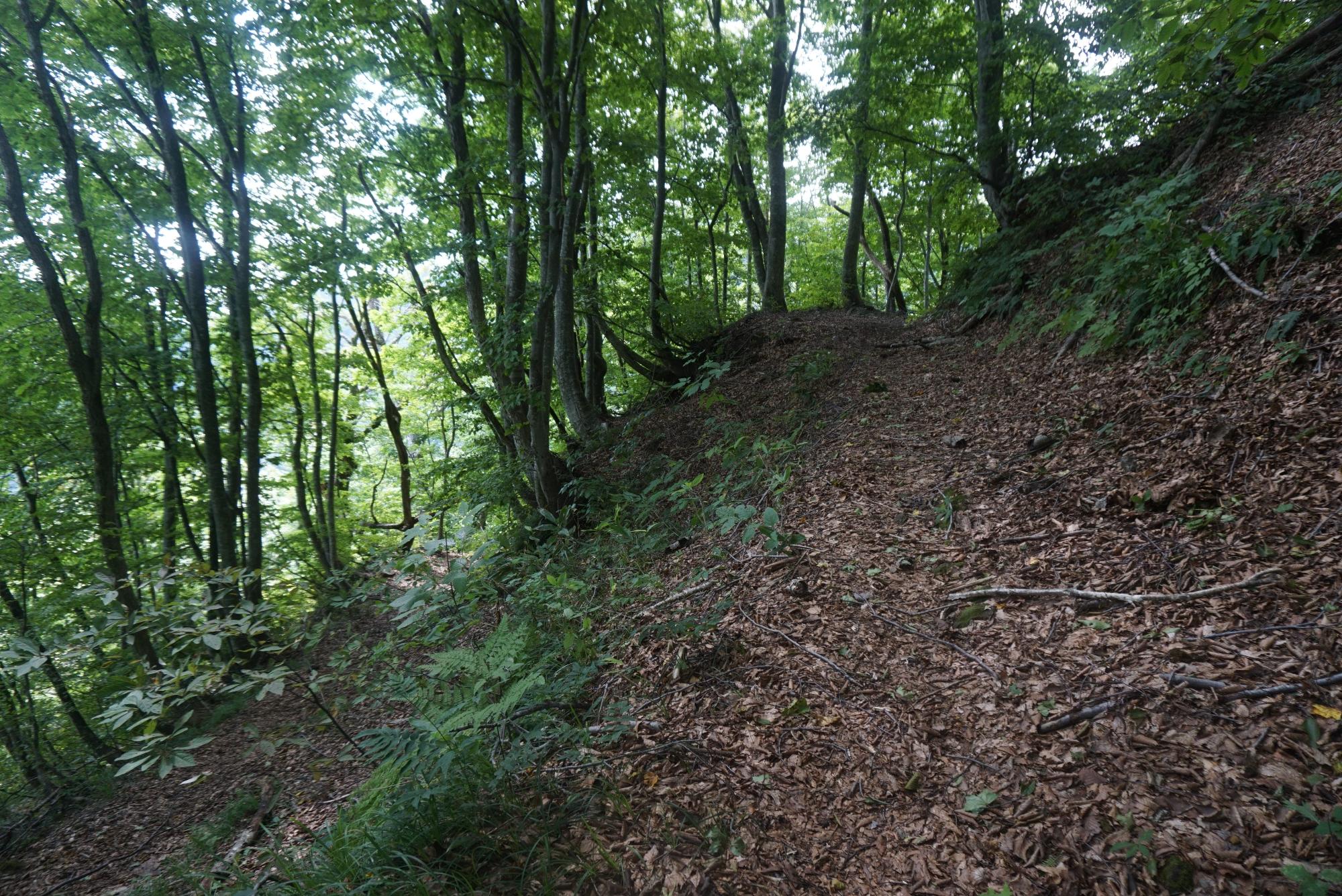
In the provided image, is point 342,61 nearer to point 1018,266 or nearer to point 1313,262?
point 1018,266

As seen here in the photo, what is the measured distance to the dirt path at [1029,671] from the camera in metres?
2.09

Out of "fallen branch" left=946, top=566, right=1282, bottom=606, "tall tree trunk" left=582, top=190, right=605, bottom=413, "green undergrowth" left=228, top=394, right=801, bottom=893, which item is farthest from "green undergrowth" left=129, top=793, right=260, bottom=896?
"tall tree trunk" left=582, top=190, right=605, bottom=413

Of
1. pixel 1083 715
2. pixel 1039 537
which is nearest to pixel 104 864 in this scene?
pixel 1083 715

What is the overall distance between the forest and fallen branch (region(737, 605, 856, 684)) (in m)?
0.02

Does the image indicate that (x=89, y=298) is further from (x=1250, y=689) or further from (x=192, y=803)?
(x=1250, y=689)

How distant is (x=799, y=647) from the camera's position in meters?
3.47

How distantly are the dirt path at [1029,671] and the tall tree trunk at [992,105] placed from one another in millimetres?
5006

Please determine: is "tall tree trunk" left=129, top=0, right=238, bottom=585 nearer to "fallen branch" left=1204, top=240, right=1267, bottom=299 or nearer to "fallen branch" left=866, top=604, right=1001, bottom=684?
"fallen branch" left=866, top=604, right=1001, bottom=684

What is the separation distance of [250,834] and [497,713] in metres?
3.17

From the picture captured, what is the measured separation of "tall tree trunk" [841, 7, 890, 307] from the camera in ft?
29.8

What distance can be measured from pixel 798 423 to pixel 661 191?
5.72 m

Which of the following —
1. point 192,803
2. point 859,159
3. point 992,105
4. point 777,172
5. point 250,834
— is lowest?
point 192,803

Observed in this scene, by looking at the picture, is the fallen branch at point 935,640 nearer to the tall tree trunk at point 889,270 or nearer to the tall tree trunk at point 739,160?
the tall tree trunk at point 739,160

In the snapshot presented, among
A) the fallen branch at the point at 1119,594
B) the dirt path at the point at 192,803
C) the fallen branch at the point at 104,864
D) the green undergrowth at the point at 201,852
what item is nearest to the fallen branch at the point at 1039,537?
the fallen branch at the point at 1119,594
